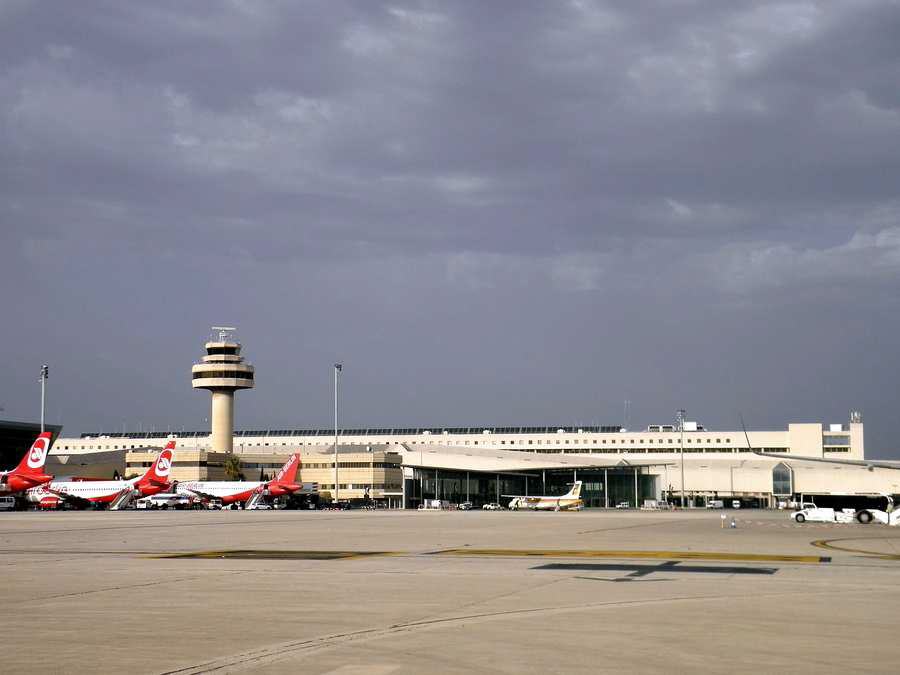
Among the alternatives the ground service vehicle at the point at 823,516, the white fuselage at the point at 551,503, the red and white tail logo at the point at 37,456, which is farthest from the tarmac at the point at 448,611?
the white fuselage at the point at 551,503

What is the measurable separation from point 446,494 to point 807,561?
144 m

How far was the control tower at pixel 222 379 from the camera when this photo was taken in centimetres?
18812

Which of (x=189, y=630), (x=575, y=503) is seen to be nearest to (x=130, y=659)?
(x=189, y=630)

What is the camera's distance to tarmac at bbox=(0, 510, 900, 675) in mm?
13695

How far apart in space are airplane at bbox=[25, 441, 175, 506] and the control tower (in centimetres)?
6629

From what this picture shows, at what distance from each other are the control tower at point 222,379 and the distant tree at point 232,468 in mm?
10667

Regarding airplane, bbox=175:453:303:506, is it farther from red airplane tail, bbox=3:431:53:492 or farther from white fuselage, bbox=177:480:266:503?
red airplane tail, bbox=3:431:53:492

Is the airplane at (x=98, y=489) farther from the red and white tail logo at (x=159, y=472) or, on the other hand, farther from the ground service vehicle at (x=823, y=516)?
the ground service vehicle at (x=823, y=516)

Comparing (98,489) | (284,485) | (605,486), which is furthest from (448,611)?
(605,486)

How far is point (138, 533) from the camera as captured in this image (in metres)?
53.1

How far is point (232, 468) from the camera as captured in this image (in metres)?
174

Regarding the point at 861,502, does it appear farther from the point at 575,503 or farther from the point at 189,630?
the point at 189,630

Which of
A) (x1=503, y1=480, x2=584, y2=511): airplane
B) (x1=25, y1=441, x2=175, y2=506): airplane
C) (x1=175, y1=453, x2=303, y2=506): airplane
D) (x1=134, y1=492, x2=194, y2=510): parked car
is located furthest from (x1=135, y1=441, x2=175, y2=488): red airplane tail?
(x1=503, y1=480, x2=584, y2=511): airplane

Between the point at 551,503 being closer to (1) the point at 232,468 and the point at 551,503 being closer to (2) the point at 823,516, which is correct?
(2) the point at 823,516
